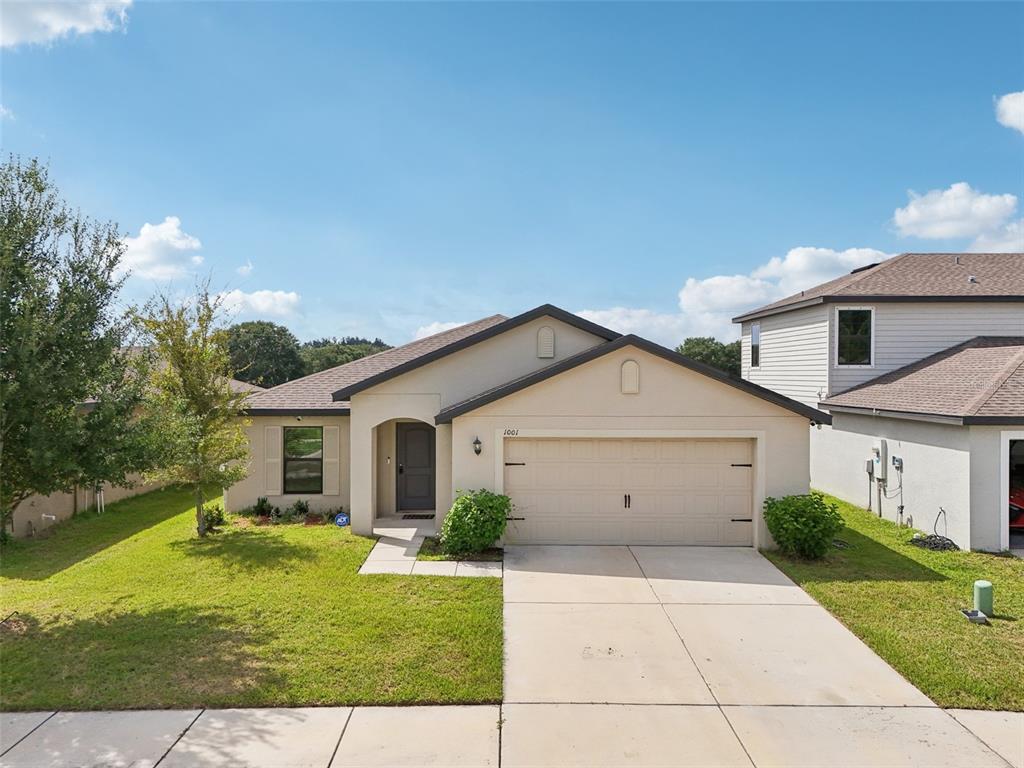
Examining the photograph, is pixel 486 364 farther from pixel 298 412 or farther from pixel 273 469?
pixel 273 469

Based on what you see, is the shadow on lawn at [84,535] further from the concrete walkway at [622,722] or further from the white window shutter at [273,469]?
the concrete walkway at [622,722]

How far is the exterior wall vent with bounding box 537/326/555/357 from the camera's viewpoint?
12117mm

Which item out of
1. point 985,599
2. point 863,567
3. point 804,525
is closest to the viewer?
point 985,599

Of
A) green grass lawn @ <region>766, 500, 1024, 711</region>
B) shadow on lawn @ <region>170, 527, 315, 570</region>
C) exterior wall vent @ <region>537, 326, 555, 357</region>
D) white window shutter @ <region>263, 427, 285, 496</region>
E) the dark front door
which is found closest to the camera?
green grass lawn @ <region>766, 500, 1024, 711</region>

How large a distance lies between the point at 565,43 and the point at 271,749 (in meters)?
13.6

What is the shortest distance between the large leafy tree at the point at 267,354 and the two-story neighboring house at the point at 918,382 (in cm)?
4428

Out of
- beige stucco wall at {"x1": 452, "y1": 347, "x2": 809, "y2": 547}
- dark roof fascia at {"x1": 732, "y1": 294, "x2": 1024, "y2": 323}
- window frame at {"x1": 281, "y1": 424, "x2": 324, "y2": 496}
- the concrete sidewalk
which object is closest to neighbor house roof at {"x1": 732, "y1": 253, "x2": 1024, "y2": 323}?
dark roof fascia at {"x1": 732, "y1": 294, "x2": 1024, "y2": 323}

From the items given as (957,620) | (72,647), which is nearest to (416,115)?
(72,647)

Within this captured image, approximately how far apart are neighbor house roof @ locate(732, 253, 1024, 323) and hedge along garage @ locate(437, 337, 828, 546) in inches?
291

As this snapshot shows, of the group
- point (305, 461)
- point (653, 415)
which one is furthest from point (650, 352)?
point (305, 461)

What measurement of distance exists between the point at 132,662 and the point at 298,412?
24.0 ft

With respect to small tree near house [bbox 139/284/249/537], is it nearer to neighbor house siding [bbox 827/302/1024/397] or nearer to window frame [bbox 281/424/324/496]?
window frame [bbox 281/424/324/496]

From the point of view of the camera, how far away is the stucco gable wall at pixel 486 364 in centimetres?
1155

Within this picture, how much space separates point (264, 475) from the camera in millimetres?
13125
